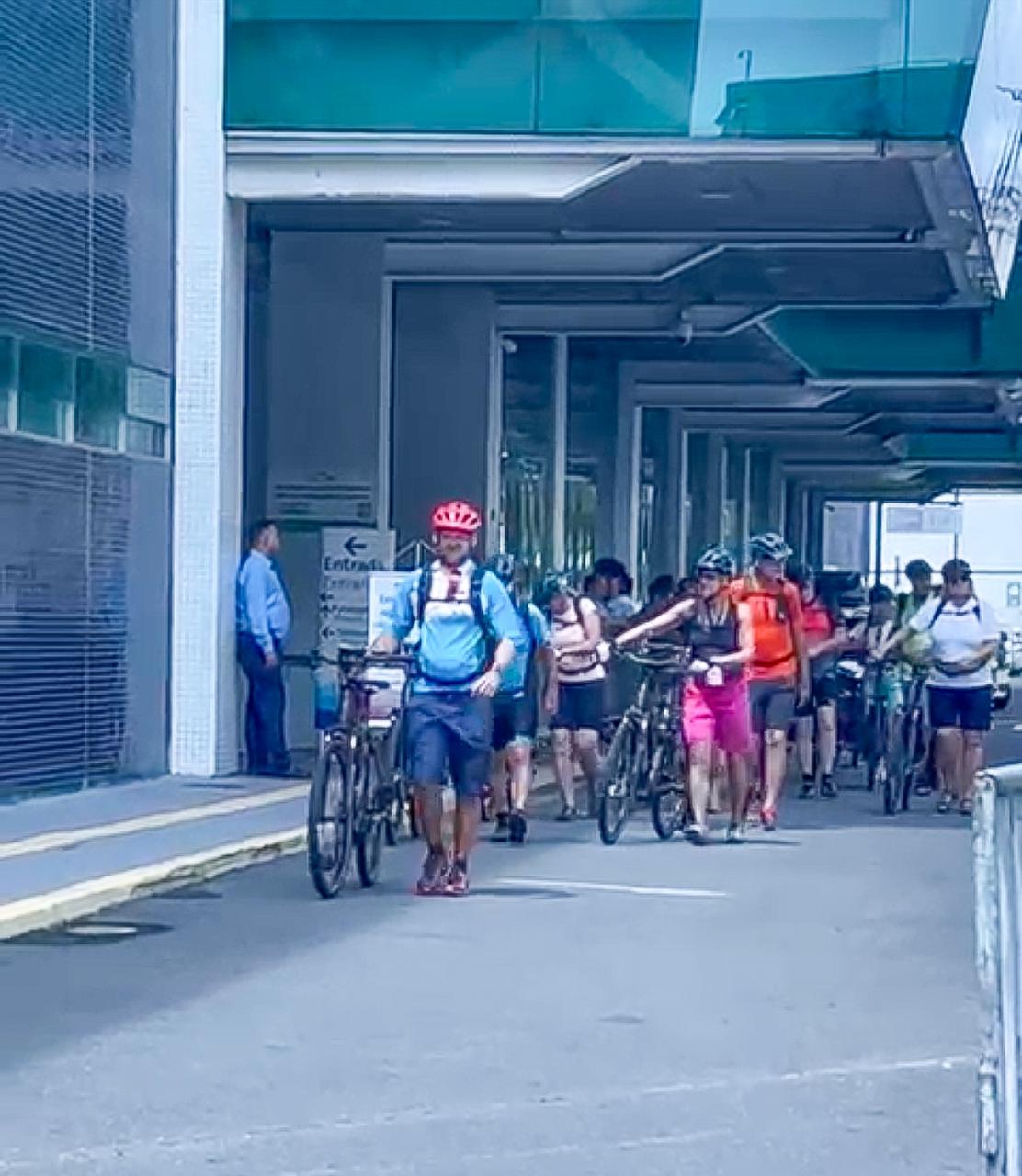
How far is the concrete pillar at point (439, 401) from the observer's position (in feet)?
102

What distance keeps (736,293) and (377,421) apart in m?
4.31

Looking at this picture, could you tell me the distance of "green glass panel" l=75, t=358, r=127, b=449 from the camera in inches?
813

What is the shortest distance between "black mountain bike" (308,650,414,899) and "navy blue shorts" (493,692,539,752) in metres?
2.07

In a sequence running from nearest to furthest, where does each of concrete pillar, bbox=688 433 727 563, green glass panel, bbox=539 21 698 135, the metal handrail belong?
1. the metal handrail
2. green glass panel, bbox=539 21 698 135
3. concrete pillar, bbox=688 433 727 563

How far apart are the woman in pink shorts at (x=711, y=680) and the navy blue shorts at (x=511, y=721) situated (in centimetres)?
87

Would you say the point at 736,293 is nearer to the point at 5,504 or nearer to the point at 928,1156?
the point at 5,504

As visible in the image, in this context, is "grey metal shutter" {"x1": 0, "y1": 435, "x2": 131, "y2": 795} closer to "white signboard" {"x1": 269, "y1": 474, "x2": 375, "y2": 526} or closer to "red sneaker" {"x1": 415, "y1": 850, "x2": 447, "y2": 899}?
"red sneaker" {"x1": 415, "y1": 850, "x2": 447, "y2": 899}

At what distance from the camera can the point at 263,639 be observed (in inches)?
896

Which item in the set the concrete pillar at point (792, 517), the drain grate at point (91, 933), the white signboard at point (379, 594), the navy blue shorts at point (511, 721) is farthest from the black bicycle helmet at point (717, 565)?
the concrete pillar at point (792, 517)

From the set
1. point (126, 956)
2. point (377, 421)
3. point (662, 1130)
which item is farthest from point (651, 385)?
point (662, 1130)

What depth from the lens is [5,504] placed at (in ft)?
62.3

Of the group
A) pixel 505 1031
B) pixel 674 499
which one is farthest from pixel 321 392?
pixel 674 499

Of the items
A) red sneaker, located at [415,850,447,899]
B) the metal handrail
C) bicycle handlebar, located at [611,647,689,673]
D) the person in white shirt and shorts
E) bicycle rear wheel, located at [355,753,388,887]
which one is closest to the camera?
the metal handrail

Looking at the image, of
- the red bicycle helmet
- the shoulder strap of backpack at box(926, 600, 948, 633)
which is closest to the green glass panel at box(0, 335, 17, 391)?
the red bicycle helmet
